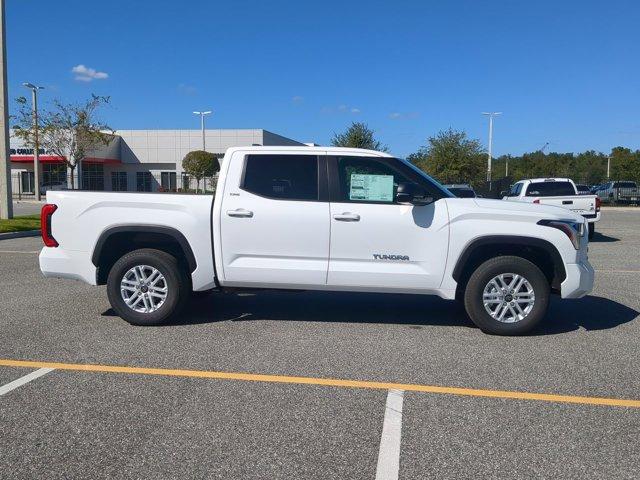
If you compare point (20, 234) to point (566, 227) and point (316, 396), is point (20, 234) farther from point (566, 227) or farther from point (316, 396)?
point (566, 227)

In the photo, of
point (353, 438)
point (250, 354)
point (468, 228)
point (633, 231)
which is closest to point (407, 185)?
point (468, 228)

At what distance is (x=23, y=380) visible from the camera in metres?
4.61

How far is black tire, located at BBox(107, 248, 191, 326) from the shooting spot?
6277 millimetres

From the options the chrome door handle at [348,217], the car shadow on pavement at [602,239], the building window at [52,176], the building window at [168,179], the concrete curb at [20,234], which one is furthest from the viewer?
the building window at [168,179]

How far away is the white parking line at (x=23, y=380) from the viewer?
14.5ft

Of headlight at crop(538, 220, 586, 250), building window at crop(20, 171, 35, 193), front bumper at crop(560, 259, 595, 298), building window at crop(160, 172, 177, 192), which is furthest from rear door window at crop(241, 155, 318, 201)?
building window at crop(20, 171, 35, 193)

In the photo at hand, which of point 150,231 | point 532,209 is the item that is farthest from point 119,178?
point 532,209

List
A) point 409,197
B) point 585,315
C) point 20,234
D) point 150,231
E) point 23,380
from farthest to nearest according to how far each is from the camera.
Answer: point 20,234
point 585,315
point 150,231
point 409,197
point 23,380

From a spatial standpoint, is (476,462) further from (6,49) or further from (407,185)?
(6,49)

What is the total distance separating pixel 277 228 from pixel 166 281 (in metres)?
1.37

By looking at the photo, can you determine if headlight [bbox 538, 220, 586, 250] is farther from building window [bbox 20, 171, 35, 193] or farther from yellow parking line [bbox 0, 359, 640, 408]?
building window [bbox 20, 171, 35, 193]

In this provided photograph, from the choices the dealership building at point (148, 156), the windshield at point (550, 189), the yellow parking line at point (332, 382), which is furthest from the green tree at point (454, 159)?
the yellow parking line at point (332, 382)

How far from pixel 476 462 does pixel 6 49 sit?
21915 mm

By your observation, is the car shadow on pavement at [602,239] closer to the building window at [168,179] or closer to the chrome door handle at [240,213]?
the chrome door handle at [240,213]
